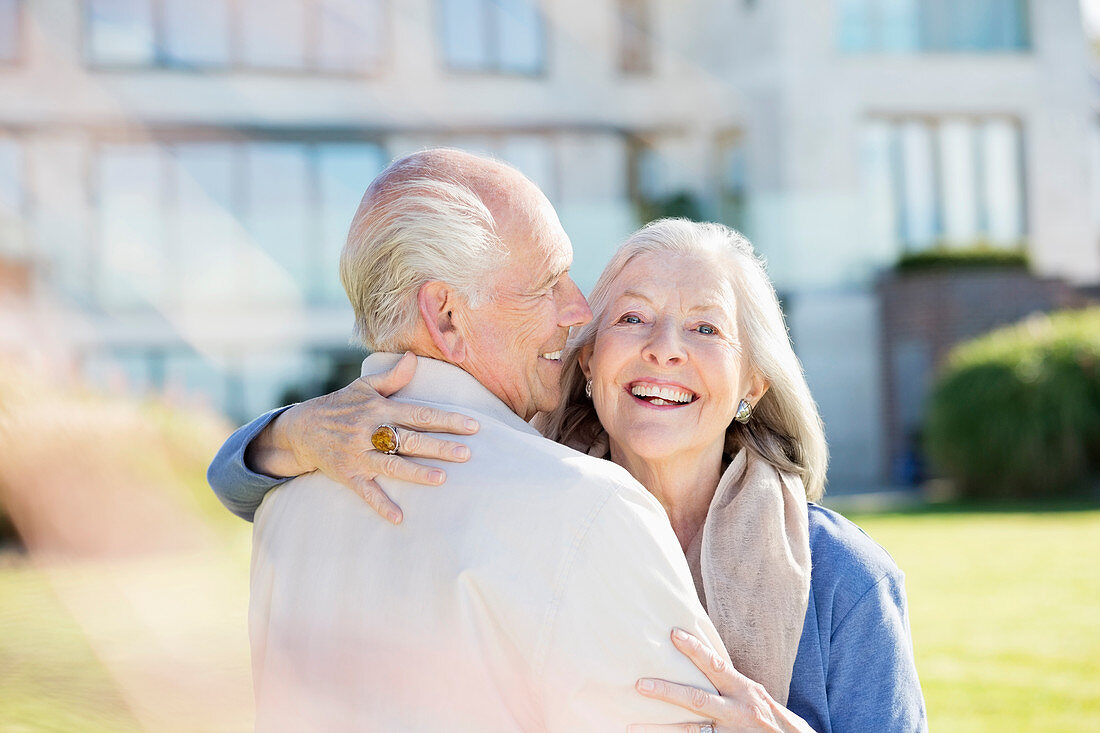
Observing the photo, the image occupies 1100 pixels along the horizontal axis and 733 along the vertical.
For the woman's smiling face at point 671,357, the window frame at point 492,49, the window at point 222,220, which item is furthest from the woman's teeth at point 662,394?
the window frame at point 492,49

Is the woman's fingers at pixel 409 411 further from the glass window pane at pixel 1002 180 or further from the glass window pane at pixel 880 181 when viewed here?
the glass window pane at pixel 1002 180

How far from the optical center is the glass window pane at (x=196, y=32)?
2069 cm

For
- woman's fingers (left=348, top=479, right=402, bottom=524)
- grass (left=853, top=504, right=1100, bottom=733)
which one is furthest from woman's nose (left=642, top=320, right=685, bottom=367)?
grass (left=853, top=504, right=1100, bottom=733)

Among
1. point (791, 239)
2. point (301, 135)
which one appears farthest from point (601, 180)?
point (301, 135)

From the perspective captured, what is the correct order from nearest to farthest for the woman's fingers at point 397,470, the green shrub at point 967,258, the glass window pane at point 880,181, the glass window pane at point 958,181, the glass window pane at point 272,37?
the woman's fingers at point 397,470, the green shrub at point 967,258, the glass window pane at point 880,181, the glass window pane at point 958,181, the glass window pane at point 272,37

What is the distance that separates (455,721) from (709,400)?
111 centimetres

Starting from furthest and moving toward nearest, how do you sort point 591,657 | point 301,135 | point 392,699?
point 301,135 < point 392,699 < point 591,657

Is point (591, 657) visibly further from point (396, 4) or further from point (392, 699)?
point (396, 4)

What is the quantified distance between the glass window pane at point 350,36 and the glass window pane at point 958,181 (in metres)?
10.5

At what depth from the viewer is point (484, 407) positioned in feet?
6.26

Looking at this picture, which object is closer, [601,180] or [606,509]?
[606,509]

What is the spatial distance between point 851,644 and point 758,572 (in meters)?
0.22

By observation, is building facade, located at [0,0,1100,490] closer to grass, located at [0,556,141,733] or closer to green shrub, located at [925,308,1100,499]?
green shrub, located at [925,308,1100,499]

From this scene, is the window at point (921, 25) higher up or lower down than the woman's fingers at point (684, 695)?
higher up
